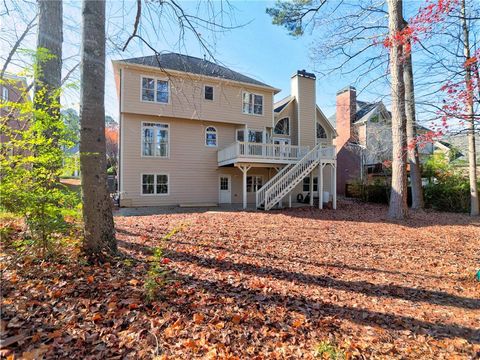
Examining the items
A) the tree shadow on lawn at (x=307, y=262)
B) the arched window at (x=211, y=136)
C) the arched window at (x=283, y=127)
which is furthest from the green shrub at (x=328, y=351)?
the arched window at (x=283, y=127)

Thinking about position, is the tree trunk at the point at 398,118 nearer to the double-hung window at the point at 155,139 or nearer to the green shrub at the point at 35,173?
the green shrub at the point at 35,173

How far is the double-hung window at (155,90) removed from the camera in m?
13.8

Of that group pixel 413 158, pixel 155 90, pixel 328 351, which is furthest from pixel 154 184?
pixel 413 158

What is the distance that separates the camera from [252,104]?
648 inches

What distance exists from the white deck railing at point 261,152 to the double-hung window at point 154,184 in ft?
11.6

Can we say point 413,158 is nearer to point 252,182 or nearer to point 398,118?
point 398,118

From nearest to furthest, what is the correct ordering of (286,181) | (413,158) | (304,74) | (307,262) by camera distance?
1. (307,262)
2. (286,181)
3. (413,158)
4. (304,74)

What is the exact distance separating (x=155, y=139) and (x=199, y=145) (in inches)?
99.8

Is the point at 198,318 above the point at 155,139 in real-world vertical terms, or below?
below

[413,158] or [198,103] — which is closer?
[413,158]

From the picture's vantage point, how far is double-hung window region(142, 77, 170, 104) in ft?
45.2

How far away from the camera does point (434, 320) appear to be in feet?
10.1

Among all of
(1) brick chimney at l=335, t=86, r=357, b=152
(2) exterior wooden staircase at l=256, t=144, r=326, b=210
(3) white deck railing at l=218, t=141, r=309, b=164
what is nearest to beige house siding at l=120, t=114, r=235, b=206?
(3) white deck railing at l=218, t=141, r=309, b=164

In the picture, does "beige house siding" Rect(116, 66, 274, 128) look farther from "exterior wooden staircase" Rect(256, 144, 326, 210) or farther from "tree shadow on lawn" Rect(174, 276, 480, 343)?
"tree shadow on lawn" Rect(174, 276, 480, 343)
